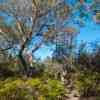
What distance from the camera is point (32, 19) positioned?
21359mm

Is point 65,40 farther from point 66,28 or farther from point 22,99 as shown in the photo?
point 22,99

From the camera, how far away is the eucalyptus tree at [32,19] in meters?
21.0

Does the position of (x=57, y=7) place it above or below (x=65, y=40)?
above

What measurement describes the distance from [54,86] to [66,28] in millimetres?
7183

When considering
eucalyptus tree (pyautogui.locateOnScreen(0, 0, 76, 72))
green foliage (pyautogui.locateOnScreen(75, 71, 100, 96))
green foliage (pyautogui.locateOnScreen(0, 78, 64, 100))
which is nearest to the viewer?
green foliage (pyautogui.locateOnScreen(0, 78, 64, 100))

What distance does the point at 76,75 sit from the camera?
1986cm

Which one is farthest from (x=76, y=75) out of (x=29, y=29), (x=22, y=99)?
(x=22, y=99)

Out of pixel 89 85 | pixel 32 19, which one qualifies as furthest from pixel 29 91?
pixel 32 19

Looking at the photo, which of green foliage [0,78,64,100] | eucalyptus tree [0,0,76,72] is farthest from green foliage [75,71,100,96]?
eucalyptus tree [0,0,76,72]

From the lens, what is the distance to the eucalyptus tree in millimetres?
21031

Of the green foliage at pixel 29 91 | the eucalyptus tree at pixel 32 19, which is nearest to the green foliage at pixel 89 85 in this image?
the green foliage at pixel 29 91

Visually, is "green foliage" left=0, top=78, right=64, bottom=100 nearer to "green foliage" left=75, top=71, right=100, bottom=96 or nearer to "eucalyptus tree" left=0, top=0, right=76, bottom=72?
"green foliage" left=75, top=71, right=100, bottom=96

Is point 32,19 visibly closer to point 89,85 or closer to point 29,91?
point 89,85

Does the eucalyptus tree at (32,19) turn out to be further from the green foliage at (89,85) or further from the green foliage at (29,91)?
the green foliage at (29,91)
